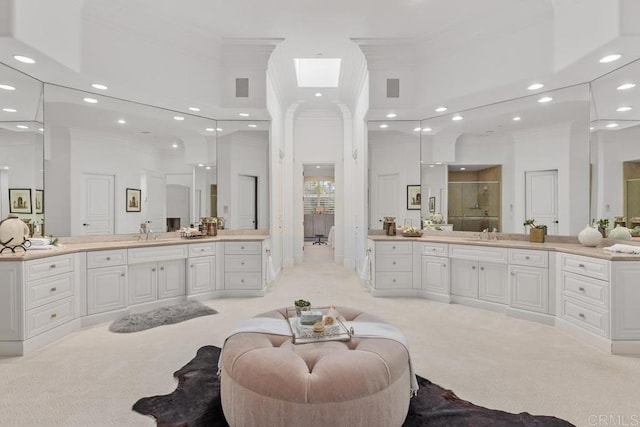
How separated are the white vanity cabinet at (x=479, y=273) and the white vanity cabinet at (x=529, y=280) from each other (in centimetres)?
12

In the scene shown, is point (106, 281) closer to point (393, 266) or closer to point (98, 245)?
point (98, 245)

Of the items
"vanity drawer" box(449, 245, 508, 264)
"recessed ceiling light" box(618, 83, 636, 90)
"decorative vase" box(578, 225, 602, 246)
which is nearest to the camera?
"recessed ceiling light" box(618, 83, 636, 90)

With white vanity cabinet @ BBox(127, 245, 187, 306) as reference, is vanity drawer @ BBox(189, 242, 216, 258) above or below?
above

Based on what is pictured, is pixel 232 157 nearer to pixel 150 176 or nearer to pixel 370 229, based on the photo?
pixel 150 176

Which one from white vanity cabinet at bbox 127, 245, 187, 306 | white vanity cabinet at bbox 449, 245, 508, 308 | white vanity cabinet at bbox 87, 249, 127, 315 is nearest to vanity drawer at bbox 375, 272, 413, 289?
white vanity cabinet at bbox 449, 245, 508, 308

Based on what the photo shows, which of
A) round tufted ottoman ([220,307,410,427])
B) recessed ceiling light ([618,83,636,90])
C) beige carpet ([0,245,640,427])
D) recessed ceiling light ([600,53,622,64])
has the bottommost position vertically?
beige carpet ([0,245,640,427])

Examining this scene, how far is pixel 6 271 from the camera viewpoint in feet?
10.1

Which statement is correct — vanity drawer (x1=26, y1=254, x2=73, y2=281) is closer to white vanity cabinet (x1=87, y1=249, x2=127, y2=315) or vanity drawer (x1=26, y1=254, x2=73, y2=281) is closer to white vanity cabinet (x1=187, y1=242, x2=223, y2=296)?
white vanity cabinet (x1=87, y1=249, x2=127, y2=315)

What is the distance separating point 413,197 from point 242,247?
2816 mm

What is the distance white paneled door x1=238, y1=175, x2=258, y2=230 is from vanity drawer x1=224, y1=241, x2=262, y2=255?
678mm

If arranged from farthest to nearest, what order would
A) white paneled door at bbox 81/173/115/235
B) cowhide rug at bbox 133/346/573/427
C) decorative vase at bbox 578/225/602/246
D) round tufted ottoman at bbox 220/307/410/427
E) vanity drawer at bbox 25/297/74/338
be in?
white paneled door at bbox 81/173/115/235
decorative vase at bbox 578/225/602/246
vanity drawer at bbox 25/297/74/338
cowhide rug at bbox 133/346/573/427
round tufted ottoman at bbox 220/307/410/427

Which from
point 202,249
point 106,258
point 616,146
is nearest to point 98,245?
point 106,258

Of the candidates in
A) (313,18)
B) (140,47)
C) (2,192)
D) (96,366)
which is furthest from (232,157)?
(96,366)

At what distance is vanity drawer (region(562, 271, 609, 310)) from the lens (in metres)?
3.24
